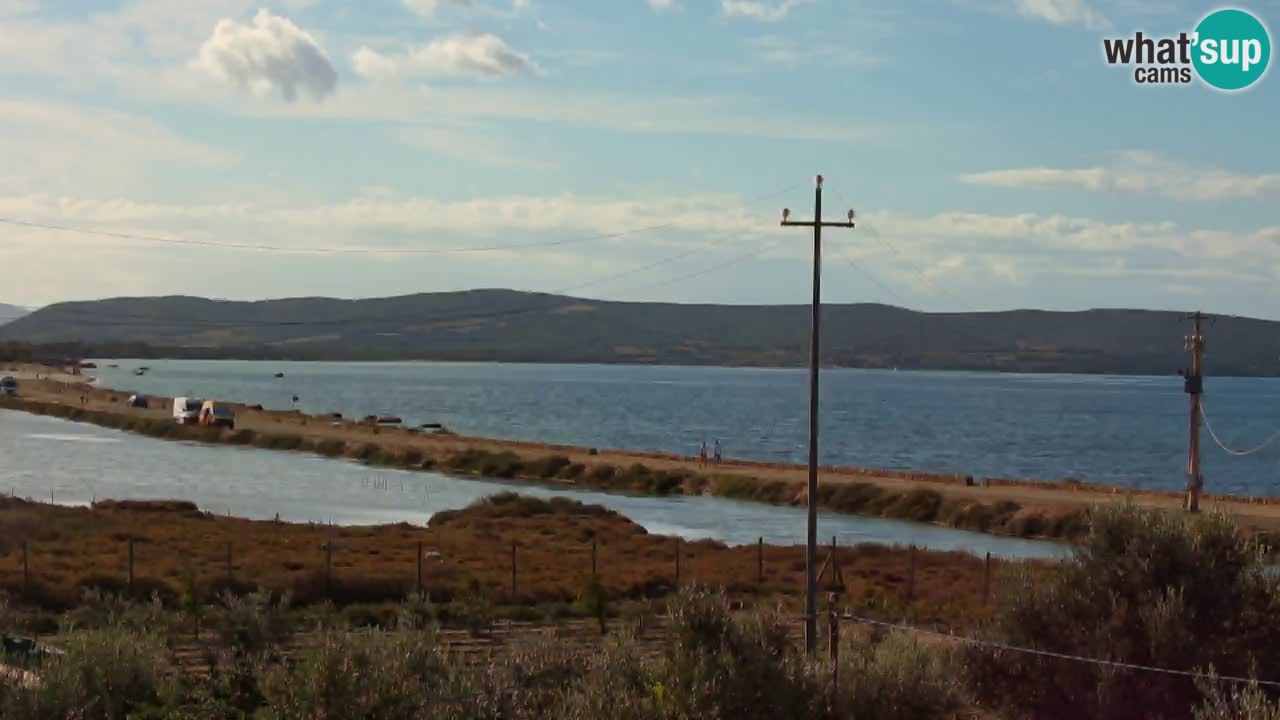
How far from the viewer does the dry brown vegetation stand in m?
34.2

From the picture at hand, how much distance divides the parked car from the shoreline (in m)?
1.74

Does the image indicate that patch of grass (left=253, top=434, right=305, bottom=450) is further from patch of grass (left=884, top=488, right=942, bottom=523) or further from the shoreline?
patch of grass (left=884, top=488, right=942, bottom=523)

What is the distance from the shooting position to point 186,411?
126 m

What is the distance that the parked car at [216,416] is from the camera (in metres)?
120

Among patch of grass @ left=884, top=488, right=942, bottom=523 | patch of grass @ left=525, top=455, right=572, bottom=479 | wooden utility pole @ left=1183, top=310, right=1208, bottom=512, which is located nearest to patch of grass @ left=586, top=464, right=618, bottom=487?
patch of grass @ left=525, top=455, right=572, bottom=479

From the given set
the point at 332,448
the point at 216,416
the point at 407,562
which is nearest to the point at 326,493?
the point at 332,448

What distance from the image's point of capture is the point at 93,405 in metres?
150

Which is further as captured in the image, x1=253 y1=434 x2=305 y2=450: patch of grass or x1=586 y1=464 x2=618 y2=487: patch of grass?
x1=253 y1=434 x2=305 y2=450: patch of grass

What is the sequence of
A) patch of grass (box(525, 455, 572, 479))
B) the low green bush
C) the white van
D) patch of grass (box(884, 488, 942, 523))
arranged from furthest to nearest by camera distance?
the white van → patch of grass (box(525, 455, 572, 479)) → patch of grass (box(884, 488, 942, 523)) → the low green bush

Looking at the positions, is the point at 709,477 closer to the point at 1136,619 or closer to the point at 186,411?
the point at 186,411

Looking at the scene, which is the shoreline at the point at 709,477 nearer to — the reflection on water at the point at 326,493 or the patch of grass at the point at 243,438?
the patch of grass at the point at 243,438

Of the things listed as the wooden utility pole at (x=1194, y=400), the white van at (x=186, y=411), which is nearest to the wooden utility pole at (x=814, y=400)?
the wooden utility pole at (x=1194, y=400)

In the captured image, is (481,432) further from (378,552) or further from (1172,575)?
(1172,575)

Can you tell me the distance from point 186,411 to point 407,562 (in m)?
90.5
